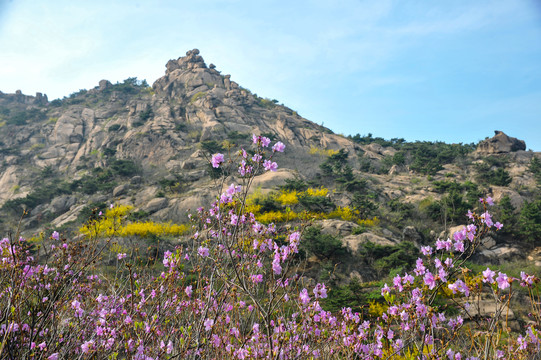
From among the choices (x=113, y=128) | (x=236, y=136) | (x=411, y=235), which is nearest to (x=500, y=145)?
(x=411, y=235)

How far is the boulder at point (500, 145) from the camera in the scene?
31.2 m

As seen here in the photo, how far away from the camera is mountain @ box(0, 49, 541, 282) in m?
18.3

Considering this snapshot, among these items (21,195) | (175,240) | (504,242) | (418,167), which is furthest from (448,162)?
(21,195)

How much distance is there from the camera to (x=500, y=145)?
3147cm

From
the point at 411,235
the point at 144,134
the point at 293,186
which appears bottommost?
the point at 411,235

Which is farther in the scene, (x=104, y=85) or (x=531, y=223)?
(x=104, y=85)

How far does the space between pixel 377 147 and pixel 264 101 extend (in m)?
20.8

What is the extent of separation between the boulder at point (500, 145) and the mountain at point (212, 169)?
14cm

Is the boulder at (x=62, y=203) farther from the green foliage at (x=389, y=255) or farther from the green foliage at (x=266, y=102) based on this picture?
the green foliage at (x=266, y=102)

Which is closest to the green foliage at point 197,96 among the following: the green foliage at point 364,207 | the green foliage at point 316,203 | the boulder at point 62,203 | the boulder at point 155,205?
the boulder at point 62,203

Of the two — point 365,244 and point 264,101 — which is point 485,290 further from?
point 264,101

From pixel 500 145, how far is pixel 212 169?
33272mm

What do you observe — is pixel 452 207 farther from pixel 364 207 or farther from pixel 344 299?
pixel 344 299

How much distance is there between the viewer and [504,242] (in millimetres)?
16328
